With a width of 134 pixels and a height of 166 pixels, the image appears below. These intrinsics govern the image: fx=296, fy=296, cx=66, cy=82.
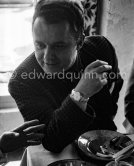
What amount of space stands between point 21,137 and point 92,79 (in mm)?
452

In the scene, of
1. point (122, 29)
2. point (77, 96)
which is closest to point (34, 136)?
point (77, 96)

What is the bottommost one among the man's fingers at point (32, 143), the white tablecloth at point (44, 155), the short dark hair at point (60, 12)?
the white tablecloth at point (44, 155)

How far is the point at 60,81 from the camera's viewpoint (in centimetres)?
170

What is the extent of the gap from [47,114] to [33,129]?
7.2 inches

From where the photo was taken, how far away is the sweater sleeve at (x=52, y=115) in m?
1.44

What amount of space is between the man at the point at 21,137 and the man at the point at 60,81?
0.29ft

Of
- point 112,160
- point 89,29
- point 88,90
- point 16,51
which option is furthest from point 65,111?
point 16,51

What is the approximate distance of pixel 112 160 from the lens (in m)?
1.33

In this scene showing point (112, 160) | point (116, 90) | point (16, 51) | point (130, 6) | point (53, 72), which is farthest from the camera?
point (16, 51)

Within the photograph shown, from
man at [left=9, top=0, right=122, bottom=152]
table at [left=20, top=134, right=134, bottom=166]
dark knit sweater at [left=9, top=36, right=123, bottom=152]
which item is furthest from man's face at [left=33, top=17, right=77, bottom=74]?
table at [left=20, top=134, right=134, bottom=166]

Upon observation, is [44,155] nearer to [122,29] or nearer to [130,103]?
[130,103]

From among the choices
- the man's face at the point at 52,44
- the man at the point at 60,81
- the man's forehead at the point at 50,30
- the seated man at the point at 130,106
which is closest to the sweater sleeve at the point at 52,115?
the man at the point at 60,81

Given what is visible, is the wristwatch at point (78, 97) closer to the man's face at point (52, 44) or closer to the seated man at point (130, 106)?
the man's face at point (52, 44)

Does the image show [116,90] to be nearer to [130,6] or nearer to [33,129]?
[33,129]
